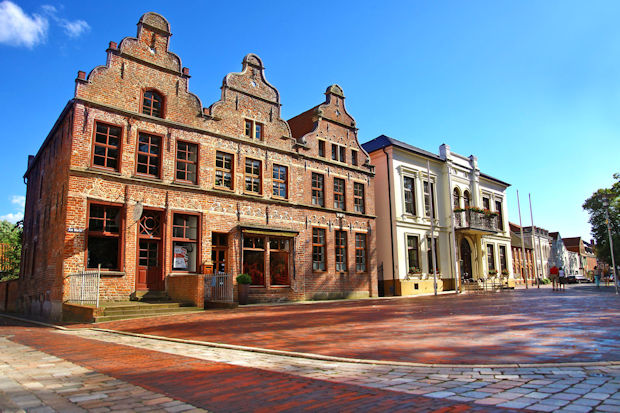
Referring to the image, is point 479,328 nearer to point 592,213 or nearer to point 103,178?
point 103,178

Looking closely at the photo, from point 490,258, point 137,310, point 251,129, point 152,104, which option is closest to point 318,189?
point 251,129

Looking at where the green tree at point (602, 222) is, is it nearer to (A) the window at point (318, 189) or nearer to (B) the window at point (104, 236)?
(A) the window at point (318, 189)

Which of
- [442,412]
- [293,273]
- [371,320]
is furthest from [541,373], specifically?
[293,273]

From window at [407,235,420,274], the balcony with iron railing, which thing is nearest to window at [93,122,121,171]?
window at [407,235,420,274]

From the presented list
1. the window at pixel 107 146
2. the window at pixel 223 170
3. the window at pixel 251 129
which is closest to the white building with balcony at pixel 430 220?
the window at pixel 251 129

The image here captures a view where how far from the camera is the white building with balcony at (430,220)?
1115 inches

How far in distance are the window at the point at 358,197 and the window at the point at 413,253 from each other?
4754 millimetres

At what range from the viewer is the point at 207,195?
63.0 ft

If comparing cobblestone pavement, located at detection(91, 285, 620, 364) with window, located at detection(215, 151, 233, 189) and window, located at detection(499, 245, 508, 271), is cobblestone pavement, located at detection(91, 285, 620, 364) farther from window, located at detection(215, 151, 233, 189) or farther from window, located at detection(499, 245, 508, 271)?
window, located at detection(499, 245, 508, 271)

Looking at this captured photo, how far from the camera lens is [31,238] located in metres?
21.7

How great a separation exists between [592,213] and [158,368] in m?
52.8

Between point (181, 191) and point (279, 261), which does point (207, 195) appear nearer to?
point (181, 191)

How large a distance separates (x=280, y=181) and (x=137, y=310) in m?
10.5

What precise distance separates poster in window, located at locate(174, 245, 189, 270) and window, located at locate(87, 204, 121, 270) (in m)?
2.38
